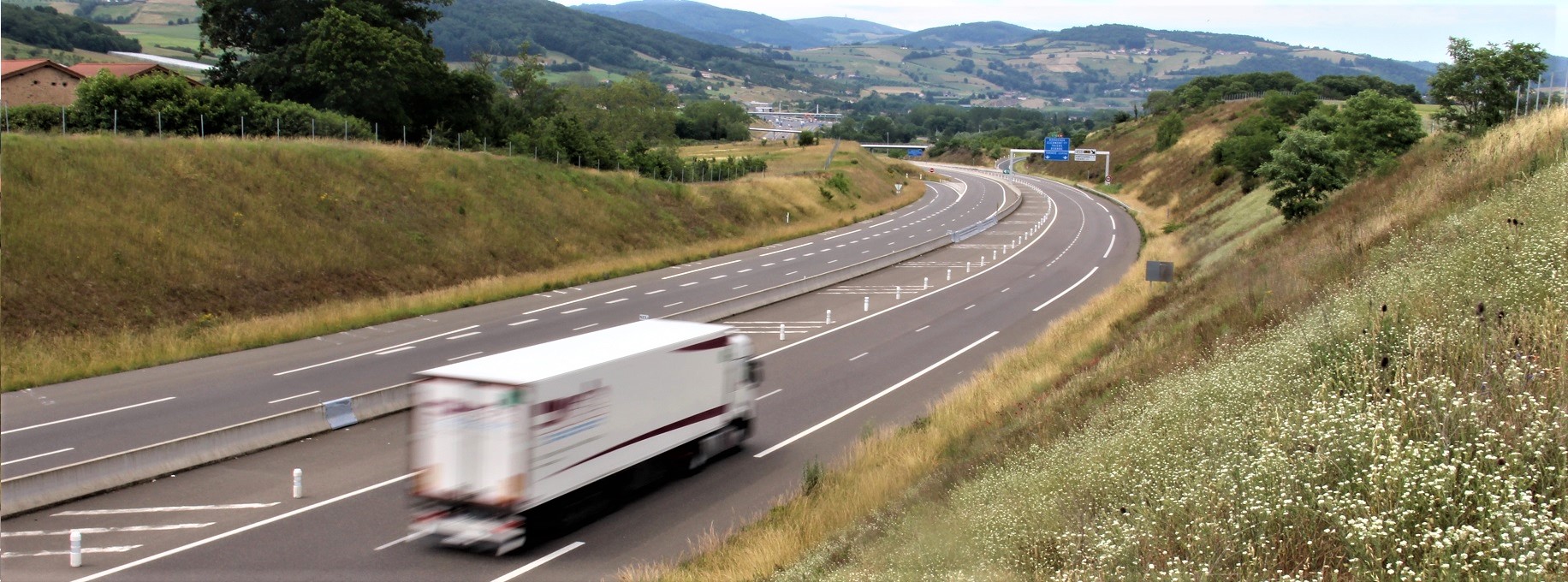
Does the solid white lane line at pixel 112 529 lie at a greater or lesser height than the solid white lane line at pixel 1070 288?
lesser

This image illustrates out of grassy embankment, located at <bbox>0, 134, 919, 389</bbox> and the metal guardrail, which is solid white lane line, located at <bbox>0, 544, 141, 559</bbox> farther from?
grassy embankment, located at <bbox>0, 134, 919, 389</bbox>

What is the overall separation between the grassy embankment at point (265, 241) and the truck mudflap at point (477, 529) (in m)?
14.7

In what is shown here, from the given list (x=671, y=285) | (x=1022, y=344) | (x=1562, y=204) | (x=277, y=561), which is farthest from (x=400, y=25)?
(x=1562, y=204)

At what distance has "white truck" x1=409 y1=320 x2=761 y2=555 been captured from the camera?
43.9 feet

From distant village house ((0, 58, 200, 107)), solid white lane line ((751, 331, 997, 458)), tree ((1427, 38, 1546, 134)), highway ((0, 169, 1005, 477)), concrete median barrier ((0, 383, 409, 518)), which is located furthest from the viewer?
distant village house ((0, 58, 200, 107))

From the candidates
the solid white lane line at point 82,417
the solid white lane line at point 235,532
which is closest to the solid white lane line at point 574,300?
the solid white lane line at point 82,417

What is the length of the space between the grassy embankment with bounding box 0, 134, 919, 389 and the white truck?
14.8 m

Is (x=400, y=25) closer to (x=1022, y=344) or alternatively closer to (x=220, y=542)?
(x=1022, y=344)

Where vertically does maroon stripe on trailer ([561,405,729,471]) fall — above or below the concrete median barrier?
above

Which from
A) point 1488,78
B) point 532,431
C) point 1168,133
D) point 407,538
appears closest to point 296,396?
point 407,538

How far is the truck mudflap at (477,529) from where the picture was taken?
1350 cm

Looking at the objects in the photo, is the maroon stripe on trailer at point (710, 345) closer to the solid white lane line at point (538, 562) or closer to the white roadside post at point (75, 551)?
the solid white lane line at point (538, 562)

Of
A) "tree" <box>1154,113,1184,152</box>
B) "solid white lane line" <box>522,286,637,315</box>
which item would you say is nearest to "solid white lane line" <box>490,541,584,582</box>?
"solid white lane line" <box>522,286,637,315</box>

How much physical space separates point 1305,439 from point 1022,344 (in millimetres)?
22110
